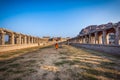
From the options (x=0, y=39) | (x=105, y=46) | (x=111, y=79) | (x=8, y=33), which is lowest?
(x=111, y=79)

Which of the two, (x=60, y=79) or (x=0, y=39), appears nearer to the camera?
(x=60, y=79)

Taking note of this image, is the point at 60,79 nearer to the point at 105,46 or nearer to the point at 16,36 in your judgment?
the point at 105,46

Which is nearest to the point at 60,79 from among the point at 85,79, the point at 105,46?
the point at 85,79

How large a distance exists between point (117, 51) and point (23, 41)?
26.1 m

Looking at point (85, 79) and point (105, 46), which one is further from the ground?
point (105, 46)

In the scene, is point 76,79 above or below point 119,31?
below

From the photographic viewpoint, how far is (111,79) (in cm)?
388

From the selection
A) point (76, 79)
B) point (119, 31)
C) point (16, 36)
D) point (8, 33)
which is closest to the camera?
point (76, 79)

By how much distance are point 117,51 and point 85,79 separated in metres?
8.64

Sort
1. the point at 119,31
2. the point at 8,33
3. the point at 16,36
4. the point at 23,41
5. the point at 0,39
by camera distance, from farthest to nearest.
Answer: the point at 23,41 < the point at 16,36 < the point at 8,33 < the point at 0,39 < the point at 119,31

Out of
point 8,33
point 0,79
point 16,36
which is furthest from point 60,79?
point 16,36

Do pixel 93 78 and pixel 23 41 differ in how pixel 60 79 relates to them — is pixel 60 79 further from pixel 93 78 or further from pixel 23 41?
pixel 23 41

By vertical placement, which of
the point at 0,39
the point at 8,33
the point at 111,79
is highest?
the point at 8,33

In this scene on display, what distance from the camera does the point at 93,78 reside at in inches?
157
